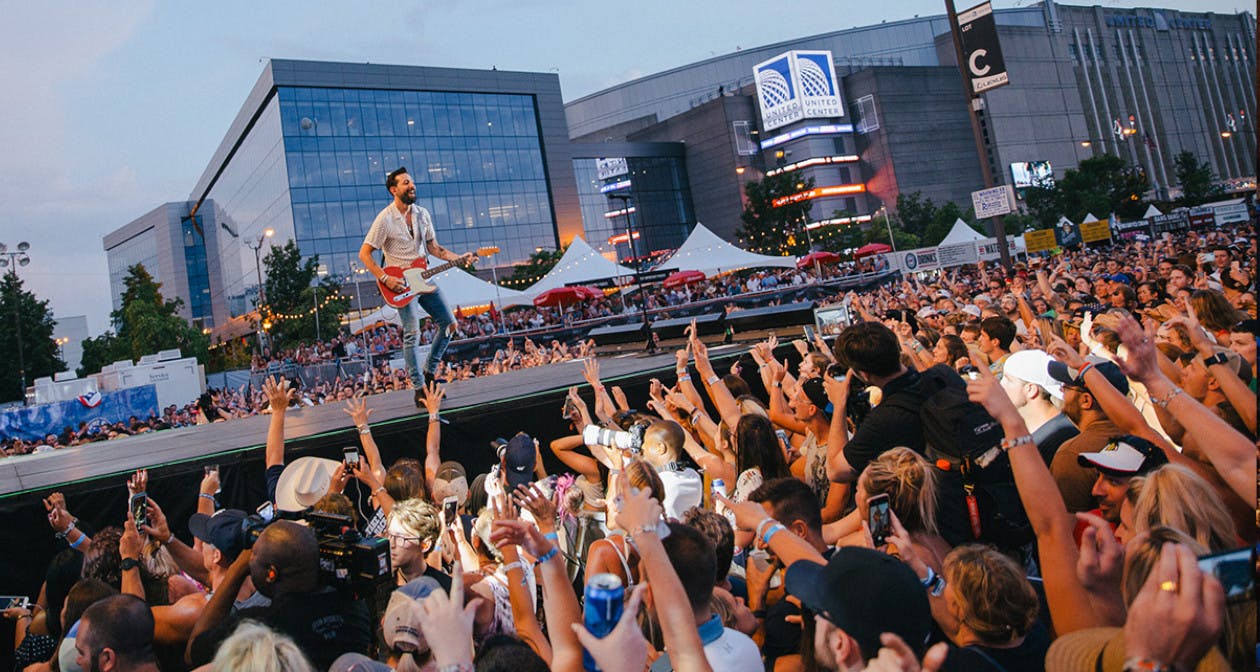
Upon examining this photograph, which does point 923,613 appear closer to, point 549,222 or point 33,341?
point 33,341

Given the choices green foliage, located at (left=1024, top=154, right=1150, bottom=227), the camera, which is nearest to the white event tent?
the camera

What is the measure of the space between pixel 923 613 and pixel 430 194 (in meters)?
57.6

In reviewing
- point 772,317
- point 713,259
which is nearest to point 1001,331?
point 772,317

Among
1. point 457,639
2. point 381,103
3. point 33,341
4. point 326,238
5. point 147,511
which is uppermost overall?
point 381,103

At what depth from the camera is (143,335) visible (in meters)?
47.4

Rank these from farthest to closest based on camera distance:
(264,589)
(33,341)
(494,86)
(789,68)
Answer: (789,68) → (494,86) → (33,341) → (264,589)

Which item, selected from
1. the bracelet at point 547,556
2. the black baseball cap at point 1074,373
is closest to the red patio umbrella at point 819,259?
the black baseball cap at point 1074,373

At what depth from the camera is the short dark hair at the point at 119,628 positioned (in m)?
2.66

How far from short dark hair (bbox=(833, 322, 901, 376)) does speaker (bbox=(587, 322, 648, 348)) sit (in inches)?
483

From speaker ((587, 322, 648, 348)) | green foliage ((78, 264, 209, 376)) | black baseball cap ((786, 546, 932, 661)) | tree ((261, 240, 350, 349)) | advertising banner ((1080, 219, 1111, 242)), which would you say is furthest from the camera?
green foliage ((78, 264, 209, 376))

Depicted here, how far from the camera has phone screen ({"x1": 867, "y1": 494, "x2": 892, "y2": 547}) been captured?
2.53 m

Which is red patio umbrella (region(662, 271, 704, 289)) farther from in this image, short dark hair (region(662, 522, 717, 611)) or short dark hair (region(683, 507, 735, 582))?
short dark hair (region(662, 522, 717, 611))

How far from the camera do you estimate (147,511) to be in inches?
164

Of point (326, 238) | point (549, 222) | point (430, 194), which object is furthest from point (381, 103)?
point (549, 222)
